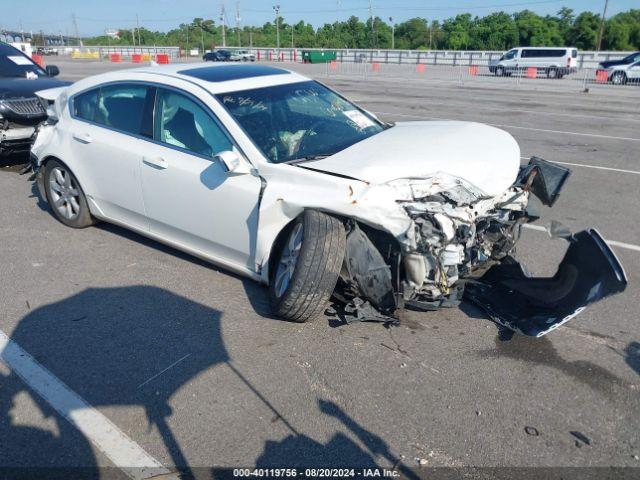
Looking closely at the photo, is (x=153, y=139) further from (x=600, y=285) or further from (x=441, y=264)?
(x=600, y=285)

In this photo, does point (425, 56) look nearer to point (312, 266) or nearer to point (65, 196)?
→ point (65, 196)

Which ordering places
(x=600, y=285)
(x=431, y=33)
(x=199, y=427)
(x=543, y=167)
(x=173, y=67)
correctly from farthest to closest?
(x=431, y=33) → (x=173, y=67) → (x=543, y=167) → (x=600, y=285) → (x=199, y=427)

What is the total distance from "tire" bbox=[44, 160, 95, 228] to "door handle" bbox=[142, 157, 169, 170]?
131cm

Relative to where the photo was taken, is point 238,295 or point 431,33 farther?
point 431,33

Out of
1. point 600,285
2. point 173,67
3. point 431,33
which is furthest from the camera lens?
point 431,33

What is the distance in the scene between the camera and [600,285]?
11.5 ft

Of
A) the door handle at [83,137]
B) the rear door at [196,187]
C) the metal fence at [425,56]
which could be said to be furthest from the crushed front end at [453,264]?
the metal fence at [425,56]

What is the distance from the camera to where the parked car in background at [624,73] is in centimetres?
2791

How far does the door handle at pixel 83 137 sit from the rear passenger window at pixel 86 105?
0.18m

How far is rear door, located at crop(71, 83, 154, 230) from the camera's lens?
4.97 metres

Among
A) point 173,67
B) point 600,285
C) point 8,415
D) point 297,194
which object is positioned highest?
point 173,67

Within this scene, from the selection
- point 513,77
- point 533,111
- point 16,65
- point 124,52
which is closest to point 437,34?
point 124,52

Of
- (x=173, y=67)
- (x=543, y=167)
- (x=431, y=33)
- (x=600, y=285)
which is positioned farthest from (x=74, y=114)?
(x=431, y=33)

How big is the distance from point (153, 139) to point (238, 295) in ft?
4.99
